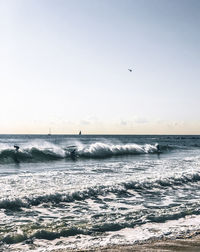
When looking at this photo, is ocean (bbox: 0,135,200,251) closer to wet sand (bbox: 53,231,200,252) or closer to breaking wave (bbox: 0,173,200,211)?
A: breaking wave (bbox: 0,173,200,211)

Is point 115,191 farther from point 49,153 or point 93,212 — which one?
point 49,153

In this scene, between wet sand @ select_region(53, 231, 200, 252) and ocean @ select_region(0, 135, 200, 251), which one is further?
ocean @ select_region(0, 135, 200, 251)

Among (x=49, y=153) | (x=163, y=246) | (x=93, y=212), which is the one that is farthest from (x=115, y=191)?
(x=49, y=153)

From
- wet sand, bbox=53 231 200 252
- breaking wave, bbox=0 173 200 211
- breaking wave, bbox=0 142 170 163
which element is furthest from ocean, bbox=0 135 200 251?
breaking wave, bbox=0 142 170 163

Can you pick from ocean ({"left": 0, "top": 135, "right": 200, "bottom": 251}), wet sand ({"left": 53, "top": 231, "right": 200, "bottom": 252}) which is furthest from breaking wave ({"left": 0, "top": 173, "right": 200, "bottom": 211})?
wet sand ({"left": 53, "top": 231, "right": 200, "bottom": 252})

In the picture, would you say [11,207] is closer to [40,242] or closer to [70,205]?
[70,205]

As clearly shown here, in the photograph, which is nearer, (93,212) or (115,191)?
(93,212)

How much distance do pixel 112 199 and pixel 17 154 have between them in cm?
1924

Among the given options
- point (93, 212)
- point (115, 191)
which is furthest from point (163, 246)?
point (115, 191)

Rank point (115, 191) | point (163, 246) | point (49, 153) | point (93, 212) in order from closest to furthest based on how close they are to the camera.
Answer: point (163, 246) < point (93, 212) < point (115, 191) < point (49, 153)

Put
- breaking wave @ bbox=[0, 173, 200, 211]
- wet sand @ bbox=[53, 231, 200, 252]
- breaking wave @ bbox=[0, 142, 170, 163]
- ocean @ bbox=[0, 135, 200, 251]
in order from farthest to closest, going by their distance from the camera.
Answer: breaking wave @ bbox=[0, 142, 170, 163], breaking wave @ bbox=[0, 173, 200, 211], ocean @ bbox=[0, 135, 200, 251], wet sand @ bbox=[53, 231, 200, 252]

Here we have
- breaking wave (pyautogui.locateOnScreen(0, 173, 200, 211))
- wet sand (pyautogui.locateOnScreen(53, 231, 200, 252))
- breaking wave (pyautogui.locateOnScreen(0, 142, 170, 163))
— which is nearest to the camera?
wet sand (pyautogui.locateOnScreen(53, 231, 200, 252))

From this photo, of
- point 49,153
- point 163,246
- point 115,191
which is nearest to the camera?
point 163,246

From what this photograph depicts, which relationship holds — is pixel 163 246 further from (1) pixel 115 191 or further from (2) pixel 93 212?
(1) pixel 115 191
